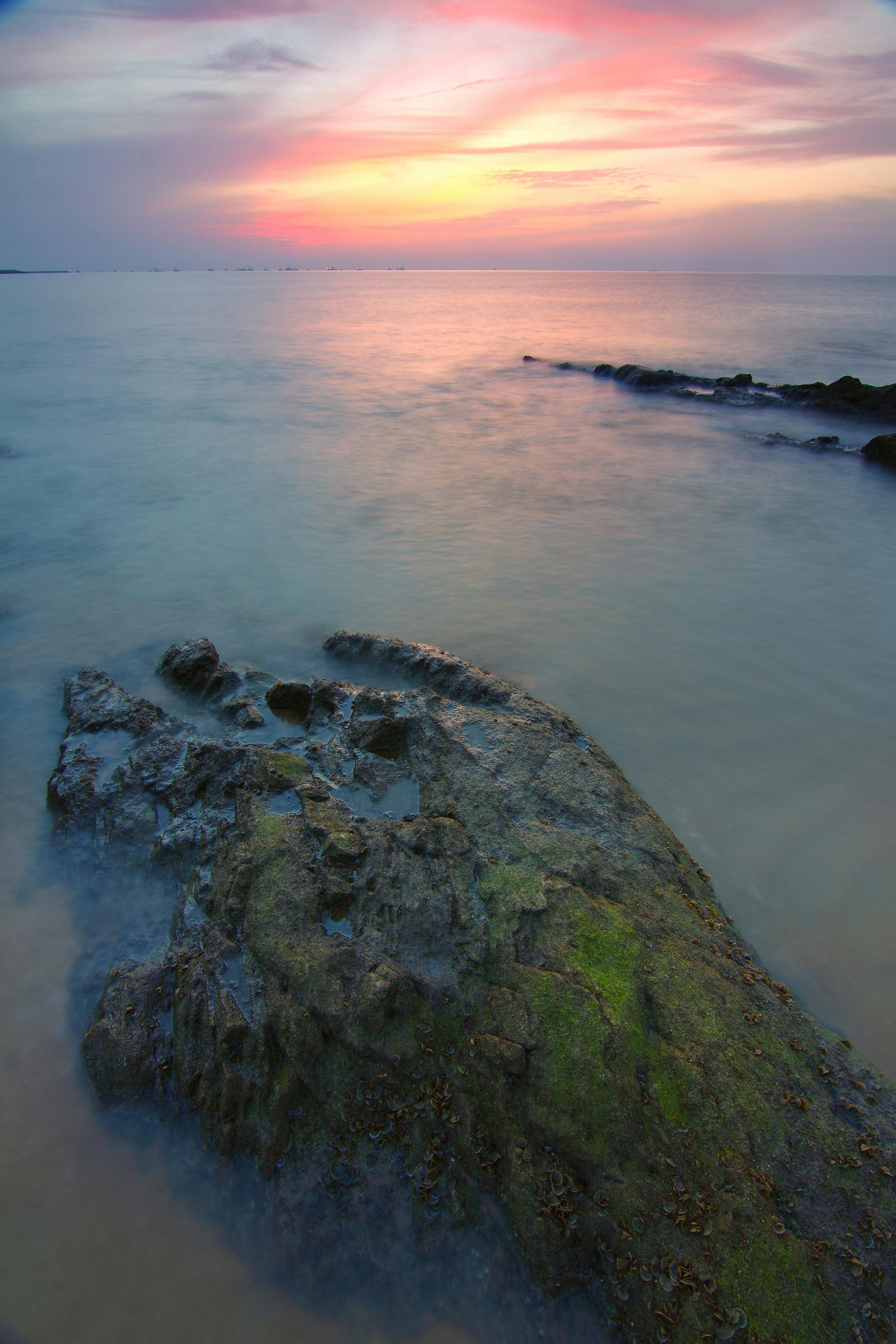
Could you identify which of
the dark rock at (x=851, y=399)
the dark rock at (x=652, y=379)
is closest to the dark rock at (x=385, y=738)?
the dark rock at (x=851, y=399)

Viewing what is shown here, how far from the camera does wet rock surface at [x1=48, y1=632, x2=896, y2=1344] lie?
239cm

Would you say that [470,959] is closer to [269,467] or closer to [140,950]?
[140,950]

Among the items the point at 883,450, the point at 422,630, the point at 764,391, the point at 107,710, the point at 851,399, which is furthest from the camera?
the point at 764,391

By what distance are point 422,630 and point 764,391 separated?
19.9 m

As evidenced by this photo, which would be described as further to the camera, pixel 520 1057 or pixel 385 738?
pixel 385 738

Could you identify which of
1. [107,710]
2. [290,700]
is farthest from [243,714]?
[107,710]

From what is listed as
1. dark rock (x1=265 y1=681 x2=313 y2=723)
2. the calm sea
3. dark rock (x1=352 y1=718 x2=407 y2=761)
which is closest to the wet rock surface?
the calm sea

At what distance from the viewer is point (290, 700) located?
5.45 metres

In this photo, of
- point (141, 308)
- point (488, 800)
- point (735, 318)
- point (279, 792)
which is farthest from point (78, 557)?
point (141, 308)

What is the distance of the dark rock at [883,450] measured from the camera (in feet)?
45.6

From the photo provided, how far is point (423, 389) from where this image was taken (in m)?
23.6

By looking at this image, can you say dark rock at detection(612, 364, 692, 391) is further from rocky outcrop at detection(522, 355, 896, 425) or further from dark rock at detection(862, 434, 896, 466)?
dark rock at detection(862, 434, 896, 466)

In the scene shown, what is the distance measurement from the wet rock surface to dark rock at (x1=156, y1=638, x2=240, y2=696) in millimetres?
1787

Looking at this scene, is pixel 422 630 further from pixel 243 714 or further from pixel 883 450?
pixel 883 450
